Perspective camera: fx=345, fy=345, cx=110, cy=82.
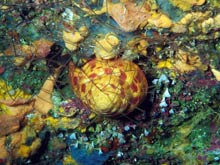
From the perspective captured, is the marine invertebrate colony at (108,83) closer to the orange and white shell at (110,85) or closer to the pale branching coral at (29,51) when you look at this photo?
the orange and white shell at (110,85)

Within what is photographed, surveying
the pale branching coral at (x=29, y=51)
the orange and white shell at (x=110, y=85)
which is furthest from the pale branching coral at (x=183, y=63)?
the pale branching coral at (x=29, y=51)

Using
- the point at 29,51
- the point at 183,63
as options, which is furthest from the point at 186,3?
the point at 29,51

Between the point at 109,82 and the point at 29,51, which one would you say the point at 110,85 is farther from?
the point at 29,51

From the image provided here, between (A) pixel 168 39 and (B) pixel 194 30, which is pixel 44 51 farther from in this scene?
(B) pixel 194 30

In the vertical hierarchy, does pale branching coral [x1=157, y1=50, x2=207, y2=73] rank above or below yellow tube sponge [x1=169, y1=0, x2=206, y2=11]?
below

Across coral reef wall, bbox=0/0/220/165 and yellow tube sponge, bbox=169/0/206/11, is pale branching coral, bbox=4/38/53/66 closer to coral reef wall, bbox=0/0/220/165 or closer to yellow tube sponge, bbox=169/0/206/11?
coral reef wall, bbox=0/0/220/165

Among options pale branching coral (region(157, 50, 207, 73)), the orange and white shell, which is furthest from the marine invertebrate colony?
pale branching coral (region(157, 50, 207, 73))

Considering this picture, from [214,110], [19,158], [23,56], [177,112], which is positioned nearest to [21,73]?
[23,56]

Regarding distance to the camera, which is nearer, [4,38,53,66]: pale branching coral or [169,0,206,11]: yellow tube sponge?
[169,0,206,11]: yellow tube sponge
